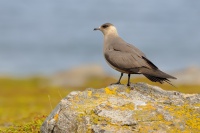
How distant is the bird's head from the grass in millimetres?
2166

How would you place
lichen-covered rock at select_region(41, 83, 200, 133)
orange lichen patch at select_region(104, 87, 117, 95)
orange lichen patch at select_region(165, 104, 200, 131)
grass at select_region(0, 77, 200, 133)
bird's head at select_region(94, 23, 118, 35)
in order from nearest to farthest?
lichen-covered rock at select_region(41, 83, 200, 133)
orange lichen patch at select_region(165, 104, 200, 131)
orange lichen patch at select_region(104, 87, 117, 95)
bird's head at select_region(94, 23, 118, 35)
grass at select_region(0, 77, 200, 133)

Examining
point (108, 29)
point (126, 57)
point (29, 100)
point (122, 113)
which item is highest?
point (29, 100)

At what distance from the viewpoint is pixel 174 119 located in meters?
9.10

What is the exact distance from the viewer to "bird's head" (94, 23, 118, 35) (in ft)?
37.6

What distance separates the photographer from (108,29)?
11586 mm

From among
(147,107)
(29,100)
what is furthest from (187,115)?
(29,100)

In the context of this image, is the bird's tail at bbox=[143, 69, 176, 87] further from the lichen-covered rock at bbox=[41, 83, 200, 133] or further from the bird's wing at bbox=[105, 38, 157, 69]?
the lichen-covered rock at bbox=[41, 83, 200, 133]

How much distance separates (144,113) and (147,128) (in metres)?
0.44

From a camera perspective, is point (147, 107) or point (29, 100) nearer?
point (147, 107)

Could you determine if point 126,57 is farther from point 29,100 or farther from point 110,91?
point 29,100

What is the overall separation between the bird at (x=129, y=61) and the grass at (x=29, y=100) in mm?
1923

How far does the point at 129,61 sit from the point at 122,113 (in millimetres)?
1628

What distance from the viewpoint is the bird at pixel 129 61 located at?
9.99 meters

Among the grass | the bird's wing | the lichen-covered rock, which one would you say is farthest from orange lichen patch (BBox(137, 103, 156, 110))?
the grass
